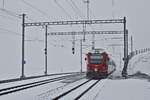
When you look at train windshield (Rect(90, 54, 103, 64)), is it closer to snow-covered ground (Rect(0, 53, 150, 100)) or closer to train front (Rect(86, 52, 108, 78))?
train front (Rect(86, 52, 108, 78))

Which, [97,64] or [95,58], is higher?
[95,58]

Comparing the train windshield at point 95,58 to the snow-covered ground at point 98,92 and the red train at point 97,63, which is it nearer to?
the red train at point 97,63

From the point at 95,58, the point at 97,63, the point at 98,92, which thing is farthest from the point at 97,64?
the point at 98,92

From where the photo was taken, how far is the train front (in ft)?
123

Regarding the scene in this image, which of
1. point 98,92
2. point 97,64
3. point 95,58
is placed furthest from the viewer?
Result: point 95,58

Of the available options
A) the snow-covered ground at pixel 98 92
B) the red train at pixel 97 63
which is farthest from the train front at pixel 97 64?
the snow-covered ground at pixel 98 92

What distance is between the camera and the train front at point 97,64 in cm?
3747

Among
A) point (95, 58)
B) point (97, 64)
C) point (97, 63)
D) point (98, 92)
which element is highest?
point (95, 58)

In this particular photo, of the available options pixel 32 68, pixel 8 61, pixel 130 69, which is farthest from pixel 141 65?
pixel 8 61

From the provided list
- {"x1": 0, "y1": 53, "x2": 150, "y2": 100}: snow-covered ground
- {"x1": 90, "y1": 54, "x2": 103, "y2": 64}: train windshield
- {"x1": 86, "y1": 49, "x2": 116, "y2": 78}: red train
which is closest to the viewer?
{"x1": 0, "y1": 53, "x2": 150, "y2": 100}: snow-covered ground

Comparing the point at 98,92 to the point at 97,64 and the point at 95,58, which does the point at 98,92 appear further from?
the point at 95,58

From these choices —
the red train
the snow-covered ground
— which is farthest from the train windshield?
the snow-covered ground

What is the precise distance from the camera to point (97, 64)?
37.6m

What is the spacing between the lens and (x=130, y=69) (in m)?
53.7
